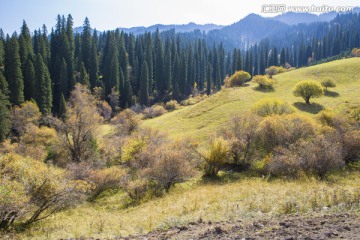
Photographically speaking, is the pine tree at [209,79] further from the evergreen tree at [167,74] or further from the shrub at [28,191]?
the shrub at [28,191]

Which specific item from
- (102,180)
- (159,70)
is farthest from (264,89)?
(159,70)

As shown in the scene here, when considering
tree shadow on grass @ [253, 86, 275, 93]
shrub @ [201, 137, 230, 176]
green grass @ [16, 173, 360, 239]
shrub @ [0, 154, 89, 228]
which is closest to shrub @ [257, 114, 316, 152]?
shrub @ [201, 137, 230, 176]

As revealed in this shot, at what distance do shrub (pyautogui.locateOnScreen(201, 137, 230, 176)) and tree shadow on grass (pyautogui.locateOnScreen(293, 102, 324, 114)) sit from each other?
21.8m

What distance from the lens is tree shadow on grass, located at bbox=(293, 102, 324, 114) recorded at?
4040cm

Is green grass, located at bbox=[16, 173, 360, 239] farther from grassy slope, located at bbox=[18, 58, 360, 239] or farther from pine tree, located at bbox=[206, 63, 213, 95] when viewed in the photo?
pine tree, located at bbox=[206, 63, 213, 95]

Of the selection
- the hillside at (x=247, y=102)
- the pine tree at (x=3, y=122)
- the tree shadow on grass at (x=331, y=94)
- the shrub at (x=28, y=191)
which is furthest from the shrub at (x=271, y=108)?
the pine tree at (x=3, y=122)

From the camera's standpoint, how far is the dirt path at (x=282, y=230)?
733 cm

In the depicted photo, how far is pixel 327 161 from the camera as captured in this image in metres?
18.5

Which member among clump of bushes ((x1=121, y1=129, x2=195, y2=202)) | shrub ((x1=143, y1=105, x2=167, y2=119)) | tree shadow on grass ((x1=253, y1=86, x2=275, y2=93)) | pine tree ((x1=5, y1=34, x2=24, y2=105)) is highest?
pine tree ((x1=5, y1=34, x2=24, y2=105))

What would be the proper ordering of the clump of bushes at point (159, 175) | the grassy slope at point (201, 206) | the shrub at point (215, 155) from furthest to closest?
the shrub at point (215, 155) < the clump of bushes at point (159, 175) < the grassy slope at point (201, 206)

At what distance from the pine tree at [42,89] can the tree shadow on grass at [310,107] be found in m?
45.6

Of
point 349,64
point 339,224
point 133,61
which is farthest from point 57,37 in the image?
point 339,224

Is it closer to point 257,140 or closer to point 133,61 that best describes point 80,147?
point 257,140

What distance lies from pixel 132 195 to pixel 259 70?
10456 cm
